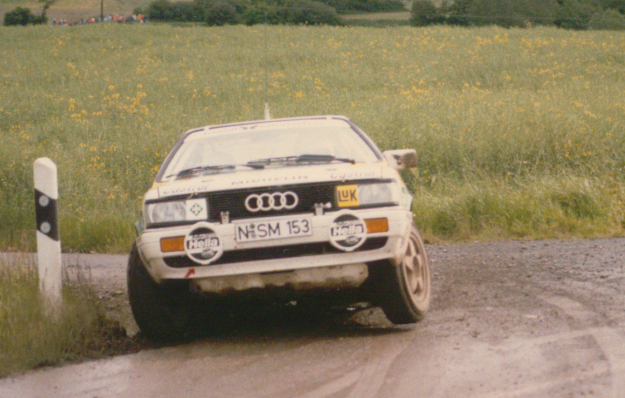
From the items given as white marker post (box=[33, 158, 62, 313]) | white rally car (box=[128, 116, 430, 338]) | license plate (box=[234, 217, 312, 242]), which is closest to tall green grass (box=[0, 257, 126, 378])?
white marker post (box=[33, 158, 62, 313])

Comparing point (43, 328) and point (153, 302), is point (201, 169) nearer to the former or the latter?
point (153, 302)

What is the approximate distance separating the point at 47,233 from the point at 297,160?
1.60m

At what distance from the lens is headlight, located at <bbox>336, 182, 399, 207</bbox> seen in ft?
14.4

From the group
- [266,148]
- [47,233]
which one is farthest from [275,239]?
[47,233]

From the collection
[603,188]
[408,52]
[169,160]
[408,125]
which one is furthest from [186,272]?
[408,52]

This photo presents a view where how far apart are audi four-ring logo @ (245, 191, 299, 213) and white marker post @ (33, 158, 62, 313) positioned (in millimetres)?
1359

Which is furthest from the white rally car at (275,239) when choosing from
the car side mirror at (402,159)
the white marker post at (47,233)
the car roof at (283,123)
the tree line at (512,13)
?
the tree line at (512,13)

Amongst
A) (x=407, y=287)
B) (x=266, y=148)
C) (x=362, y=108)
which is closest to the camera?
(x=407, y=287)

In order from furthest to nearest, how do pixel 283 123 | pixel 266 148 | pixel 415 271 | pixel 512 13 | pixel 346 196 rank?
pixel 512 13 < pixel 283 123 < pixel 266 148 < pixel 415 271 < pixel 346 196

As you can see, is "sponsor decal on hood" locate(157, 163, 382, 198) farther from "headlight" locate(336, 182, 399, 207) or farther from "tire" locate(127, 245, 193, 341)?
"tire" locate(127, 245, 193, 341)

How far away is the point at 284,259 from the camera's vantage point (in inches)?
170

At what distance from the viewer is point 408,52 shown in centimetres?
3266

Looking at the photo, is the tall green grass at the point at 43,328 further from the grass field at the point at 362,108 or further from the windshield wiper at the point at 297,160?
the grass field at the point at 362,108

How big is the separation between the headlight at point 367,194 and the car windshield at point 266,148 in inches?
19.6
